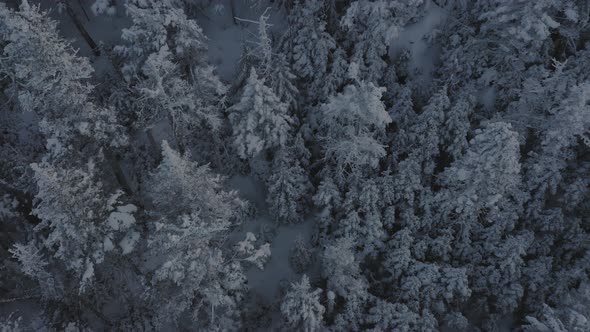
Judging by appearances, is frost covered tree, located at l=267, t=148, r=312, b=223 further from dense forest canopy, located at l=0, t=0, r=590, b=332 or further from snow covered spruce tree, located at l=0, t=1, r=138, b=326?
snow covered spruce tree, located at l=0, t=1, r=138, b=326

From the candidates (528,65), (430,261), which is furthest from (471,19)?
(430,261)

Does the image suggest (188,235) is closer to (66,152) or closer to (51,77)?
(66,152)

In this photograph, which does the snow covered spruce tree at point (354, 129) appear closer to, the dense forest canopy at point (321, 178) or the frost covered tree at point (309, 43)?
the dense forest canopy at point (321, 178)

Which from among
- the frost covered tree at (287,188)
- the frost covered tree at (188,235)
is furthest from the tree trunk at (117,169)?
the frost covered tree at (287,188)

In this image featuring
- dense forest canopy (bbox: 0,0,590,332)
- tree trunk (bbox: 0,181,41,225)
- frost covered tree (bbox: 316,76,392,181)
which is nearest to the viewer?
dense forest canopy (bbox: 0,0,590,332)

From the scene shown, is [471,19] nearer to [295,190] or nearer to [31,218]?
[295,190]

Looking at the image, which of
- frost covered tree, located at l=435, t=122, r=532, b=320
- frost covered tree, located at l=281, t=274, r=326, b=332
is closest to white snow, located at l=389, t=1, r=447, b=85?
frost covered tree, located at l=435, t=122, r=532, b=320

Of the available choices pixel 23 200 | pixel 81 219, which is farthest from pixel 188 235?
pixel 23 200
